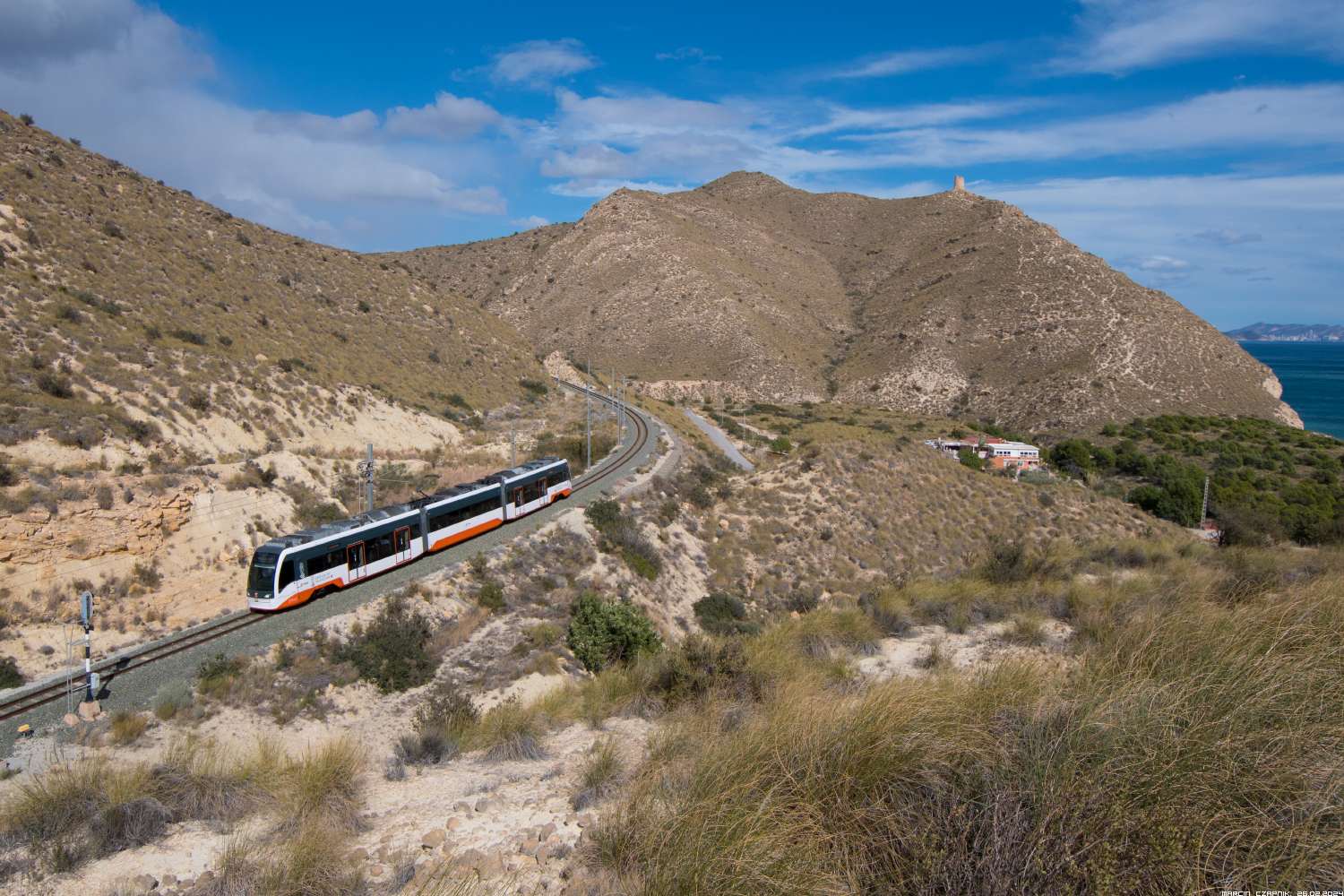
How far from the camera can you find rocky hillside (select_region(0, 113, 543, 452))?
23750mm

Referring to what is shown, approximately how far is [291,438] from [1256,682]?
106ft

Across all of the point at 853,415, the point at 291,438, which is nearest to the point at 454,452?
the point at 291,438

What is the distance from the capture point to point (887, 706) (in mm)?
5500

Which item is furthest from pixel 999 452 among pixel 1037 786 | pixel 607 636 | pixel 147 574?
pixel 1037 786

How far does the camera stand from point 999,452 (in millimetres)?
59469

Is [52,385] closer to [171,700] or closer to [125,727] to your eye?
[171,700]

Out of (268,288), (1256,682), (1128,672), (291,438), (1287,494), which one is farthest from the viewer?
(1287,494)

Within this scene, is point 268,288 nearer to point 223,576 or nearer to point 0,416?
point 0,416

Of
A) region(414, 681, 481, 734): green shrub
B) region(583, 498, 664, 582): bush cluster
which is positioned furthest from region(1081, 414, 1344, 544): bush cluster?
region(414, 681, 481, 734): green shrub

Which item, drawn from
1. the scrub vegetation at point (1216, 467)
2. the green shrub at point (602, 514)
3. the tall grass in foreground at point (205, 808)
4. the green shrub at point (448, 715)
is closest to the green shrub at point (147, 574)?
the green shrub at point (448, 715)

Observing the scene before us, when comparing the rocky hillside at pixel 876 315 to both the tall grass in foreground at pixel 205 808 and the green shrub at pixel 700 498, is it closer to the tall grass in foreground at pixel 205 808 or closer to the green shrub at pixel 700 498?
the green shrub at pixel 700 498

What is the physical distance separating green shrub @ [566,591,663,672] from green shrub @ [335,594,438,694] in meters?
3.49

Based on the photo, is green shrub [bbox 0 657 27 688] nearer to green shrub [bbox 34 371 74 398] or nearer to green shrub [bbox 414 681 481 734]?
green shrub [bbox 414 681 481 734]

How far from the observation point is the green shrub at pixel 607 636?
53.2ft
